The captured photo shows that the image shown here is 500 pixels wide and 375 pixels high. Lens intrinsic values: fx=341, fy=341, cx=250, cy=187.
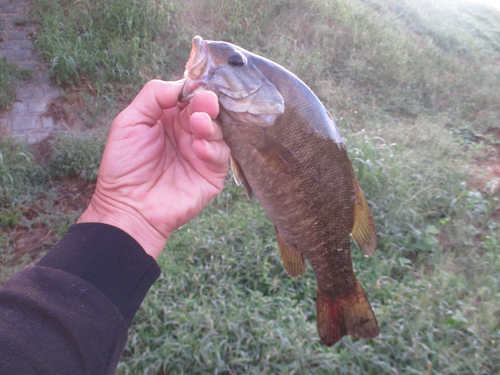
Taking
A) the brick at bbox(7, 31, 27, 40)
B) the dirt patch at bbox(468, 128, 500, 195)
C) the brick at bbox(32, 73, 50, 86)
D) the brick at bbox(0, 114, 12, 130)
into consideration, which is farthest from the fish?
the brick at bbox(7, 31, 27, 40)

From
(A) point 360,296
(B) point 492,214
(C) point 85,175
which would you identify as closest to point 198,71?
(A) point 360,296

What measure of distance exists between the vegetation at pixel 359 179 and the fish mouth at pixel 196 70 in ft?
5.72

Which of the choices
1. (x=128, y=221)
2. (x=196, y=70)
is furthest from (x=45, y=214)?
(x=196, y=70)

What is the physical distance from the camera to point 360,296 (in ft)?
6.40

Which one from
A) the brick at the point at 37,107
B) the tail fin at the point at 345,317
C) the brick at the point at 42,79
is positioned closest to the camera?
the tail fin at the point at 345,317

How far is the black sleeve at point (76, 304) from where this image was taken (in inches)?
45.4

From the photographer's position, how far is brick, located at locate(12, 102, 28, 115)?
225 inches

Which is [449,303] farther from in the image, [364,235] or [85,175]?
[85,175]

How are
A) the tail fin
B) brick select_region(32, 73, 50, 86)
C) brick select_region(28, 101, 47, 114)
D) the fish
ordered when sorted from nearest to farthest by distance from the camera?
the fish, the tail fin, brick select_region(28, 101, 47, 114), brick select_region(32, 73, 50, 86)

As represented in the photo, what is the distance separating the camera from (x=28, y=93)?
5988mm

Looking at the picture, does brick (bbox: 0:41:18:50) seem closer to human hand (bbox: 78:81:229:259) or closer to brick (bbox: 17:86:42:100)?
brick (bbox: 17:86:42:100)

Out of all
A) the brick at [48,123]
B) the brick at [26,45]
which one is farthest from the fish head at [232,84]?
the brick at [26,45]

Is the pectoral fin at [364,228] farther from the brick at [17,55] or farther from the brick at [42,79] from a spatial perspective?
the brick at [17,55]

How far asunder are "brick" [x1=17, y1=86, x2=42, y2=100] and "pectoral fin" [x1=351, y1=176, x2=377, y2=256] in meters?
6.19
